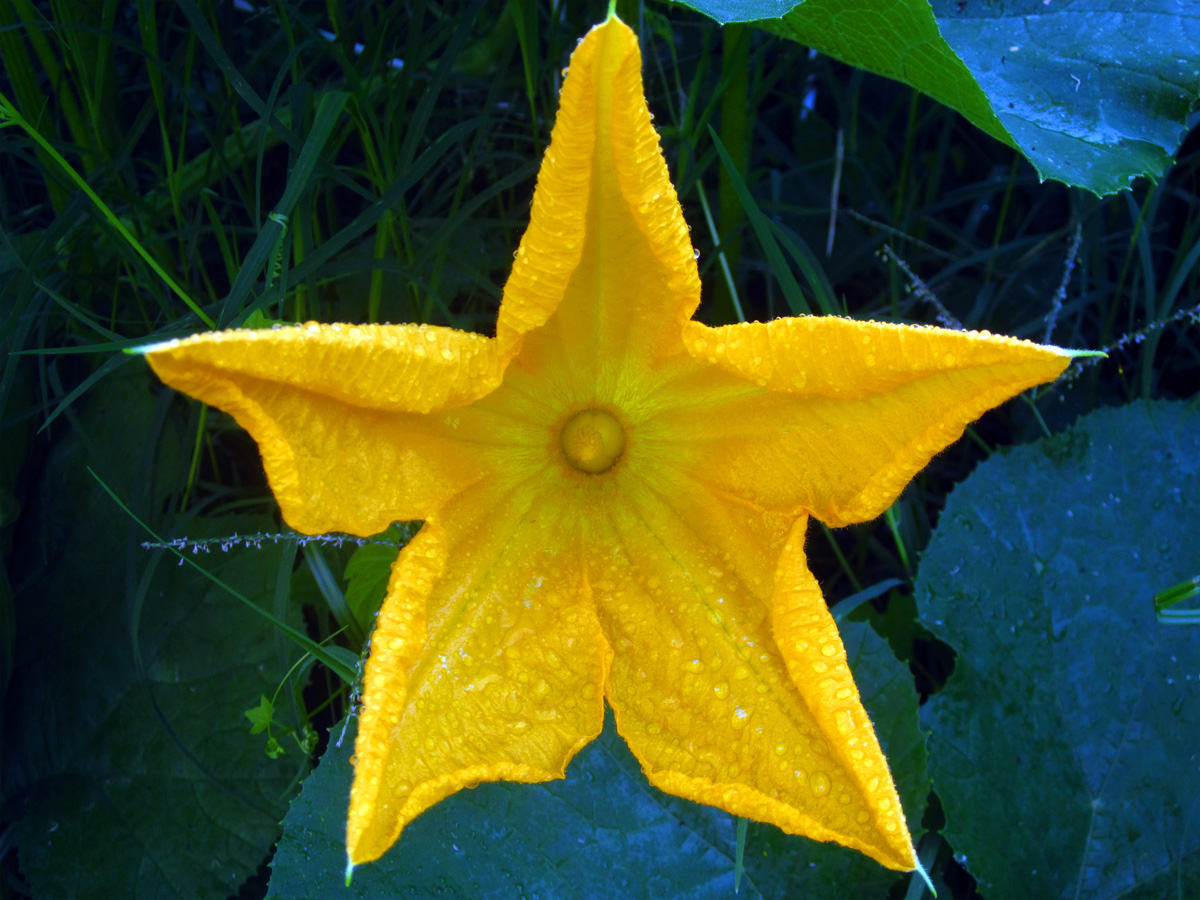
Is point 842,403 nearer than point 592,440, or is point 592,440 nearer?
point 842,403

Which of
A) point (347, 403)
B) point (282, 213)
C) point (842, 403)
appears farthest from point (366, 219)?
point (842, 403)

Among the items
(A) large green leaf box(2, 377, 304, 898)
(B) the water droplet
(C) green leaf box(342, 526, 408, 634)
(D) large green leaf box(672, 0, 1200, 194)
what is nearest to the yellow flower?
(B) the water droplet

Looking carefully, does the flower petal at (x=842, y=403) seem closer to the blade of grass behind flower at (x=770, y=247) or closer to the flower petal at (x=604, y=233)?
the flower petal at (x=604, y=233)

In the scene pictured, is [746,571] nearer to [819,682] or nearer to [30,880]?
[819,682]

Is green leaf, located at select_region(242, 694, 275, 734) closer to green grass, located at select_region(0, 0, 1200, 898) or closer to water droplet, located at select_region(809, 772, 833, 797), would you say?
green grass, located at select_region(0, 0, 1200, 898)

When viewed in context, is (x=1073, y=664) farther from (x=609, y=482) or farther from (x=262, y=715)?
(x=262, y=715)

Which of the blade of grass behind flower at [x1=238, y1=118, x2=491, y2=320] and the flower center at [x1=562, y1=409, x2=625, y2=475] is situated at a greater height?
the blade of grass behind flower at [x1=238, y1=118, x2=491, y2=320]

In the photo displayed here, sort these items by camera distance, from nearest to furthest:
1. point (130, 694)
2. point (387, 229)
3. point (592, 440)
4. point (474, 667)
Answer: point (474, 667) → point (592, 440) → point (387, 229) → point (130, 694)

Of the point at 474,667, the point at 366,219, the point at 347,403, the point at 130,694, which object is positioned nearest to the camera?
the point at 347,403
